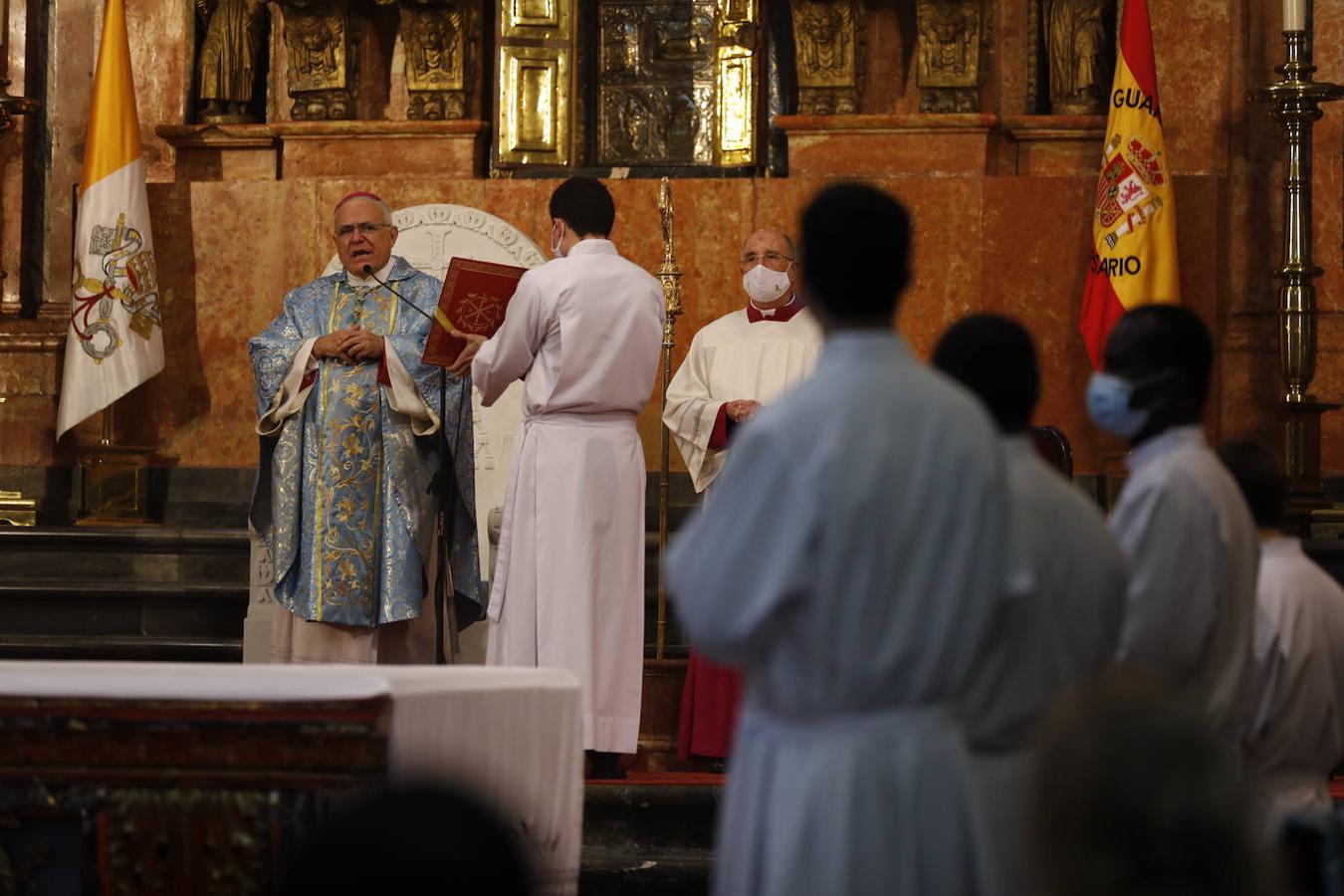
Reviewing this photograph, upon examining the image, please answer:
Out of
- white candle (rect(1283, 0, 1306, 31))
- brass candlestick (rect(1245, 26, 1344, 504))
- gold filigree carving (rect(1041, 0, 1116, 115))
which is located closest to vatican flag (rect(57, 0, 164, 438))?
gold filigree carving (rect(1041, 0, 1116, 115))

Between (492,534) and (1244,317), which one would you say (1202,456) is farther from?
(1244,317)

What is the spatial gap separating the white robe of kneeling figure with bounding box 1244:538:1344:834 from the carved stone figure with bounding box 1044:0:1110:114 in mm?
6424

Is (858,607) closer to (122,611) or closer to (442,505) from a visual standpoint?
(442,505)

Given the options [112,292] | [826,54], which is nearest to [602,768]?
[112,292]

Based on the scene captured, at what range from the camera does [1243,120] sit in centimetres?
1010

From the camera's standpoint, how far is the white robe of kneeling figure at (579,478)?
6.56 meters

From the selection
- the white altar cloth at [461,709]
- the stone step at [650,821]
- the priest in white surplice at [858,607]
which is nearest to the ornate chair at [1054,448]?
the stone step at [650,821]

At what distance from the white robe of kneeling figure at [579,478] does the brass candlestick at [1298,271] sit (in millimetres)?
3826

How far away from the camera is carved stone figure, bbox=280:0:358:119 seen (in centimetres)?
1088

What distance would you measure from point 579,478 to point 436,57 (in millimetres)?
4922

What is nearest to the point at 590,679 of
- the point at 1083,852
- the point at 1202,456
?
the point at 1202,456

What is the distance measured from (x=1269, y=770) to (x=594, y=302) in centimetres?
305

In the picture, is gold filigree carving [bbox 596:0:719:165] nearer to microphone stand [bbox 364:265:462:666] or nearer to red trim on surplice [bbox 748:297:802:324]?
red trim on surplice [bbox 748:297:802:324]

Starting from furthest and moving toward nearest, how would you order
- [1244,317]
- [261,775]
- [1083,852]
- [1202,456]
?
[1244,317], [261,775], [1202,456], [1083,852]
